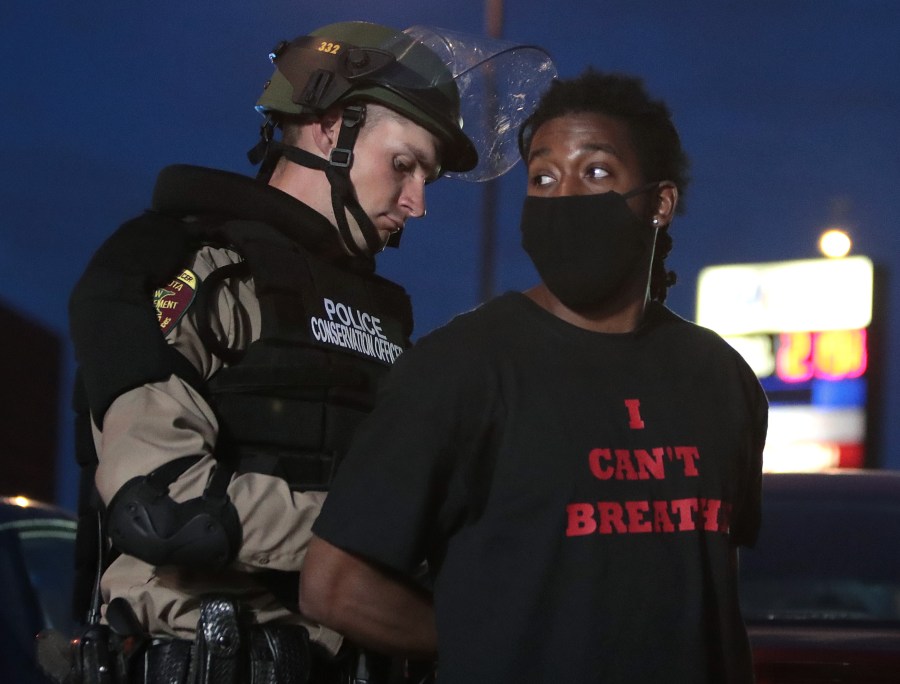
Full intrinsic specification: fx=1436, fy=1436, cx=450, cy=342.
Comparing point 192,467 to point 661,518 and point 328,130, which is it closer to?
→ point 661,518

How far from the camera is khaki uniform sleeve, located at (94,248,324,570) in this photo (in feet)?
8.96

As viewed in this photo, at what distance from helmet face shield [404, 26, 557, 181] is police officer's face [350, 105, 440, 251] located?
0.37 meters

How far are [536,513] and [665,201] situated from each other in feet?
2.39

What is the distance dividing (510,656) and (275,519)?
2.00 feet

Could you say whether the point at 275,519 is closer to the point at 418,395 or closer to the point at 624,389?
the point at 418,395

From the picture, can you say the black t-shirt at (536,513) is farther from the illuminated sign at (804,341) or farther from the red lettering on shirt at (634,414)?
the illuminated sign at (804,341)

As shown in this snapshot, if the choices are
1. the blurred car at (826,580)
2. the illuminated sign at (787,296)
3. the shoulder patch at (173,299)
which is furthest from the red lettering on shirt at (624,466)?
the illuminated sign at (787,296)

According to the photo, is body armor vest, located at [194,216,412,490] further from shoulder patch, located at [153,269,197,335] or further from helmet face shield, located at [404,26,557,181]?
helmet face shield, located at [404,26,557,181]

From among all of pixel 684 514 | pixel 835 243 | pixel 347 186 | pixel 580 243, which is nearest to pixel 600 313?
pixel 580 243

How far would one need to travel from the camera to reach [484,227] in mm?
12172

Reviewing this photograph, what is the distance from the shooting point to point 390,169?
11.2 ft

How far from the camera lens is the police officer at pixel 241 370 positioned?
274 cm

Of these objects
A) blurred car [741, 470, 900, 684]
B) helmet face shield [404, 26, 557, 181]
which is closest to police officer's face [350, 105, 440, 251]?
helmet face shield [404, 26, 557, 181]

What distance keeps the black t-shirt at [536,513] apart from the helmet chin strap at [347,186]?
0.89 m
